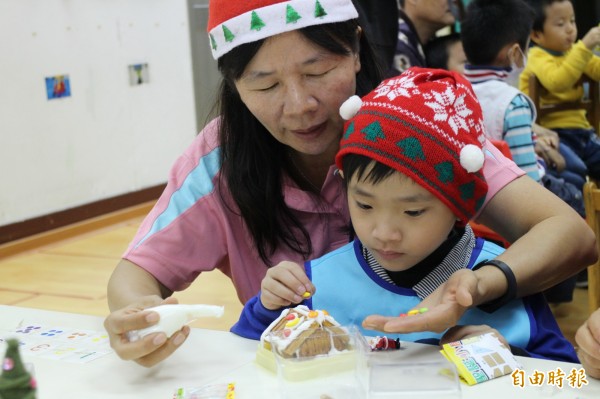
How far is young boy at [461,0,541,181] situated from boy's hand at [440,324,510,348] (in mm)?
1665

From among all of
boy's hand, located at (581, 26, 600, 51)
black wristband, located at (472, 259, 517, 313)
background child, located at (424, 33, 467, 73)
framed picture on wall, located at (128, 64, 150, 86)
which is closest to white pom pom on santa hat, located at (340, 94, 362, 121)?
black wristband, located at (472, 259, 517, 313)

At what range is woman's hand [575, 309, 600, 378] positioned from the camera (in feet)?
3.32

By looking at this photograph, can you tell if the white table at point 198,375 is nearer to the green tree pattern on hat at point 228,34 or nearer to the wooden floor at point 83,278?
the green tree pattern on hat at point 228,34

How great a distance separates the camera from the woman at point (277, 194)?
50.5 inches

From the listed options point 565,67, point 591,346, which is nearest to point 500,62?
point 565,67

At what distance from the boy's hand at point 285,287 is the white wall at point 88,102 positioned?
12.0 ft

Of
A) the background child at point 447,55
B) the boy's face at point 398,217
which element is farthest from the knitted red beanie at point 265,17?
the background child at point 447,55

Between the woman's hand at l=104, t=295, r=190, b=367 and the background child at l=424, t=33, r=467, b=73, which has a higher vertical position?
the background child at l=424, t=33, r=467, b=73

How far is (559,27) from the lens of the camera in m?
3.89

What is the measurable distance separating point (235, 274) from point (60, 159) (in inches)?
136

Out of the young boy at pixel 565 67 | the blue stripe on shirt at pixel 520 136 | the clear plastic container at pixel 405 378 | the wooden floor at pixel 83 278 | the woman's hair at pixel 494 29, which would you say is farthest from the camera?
the young boy at pixel 565 67

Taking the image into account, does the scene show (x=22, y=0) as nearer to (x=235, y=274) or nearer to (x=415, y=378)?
(x=235, y=274)

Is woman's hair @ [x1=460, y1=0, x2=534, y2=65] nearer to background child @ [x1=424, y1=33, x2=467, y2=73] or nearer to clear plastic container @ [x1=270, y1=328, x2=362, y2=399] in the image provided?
background child @ [x1=424, y1=33, x2=467, y2=73]

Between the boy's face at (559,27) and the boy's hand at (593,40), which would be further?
the boy's face at (559,27)
